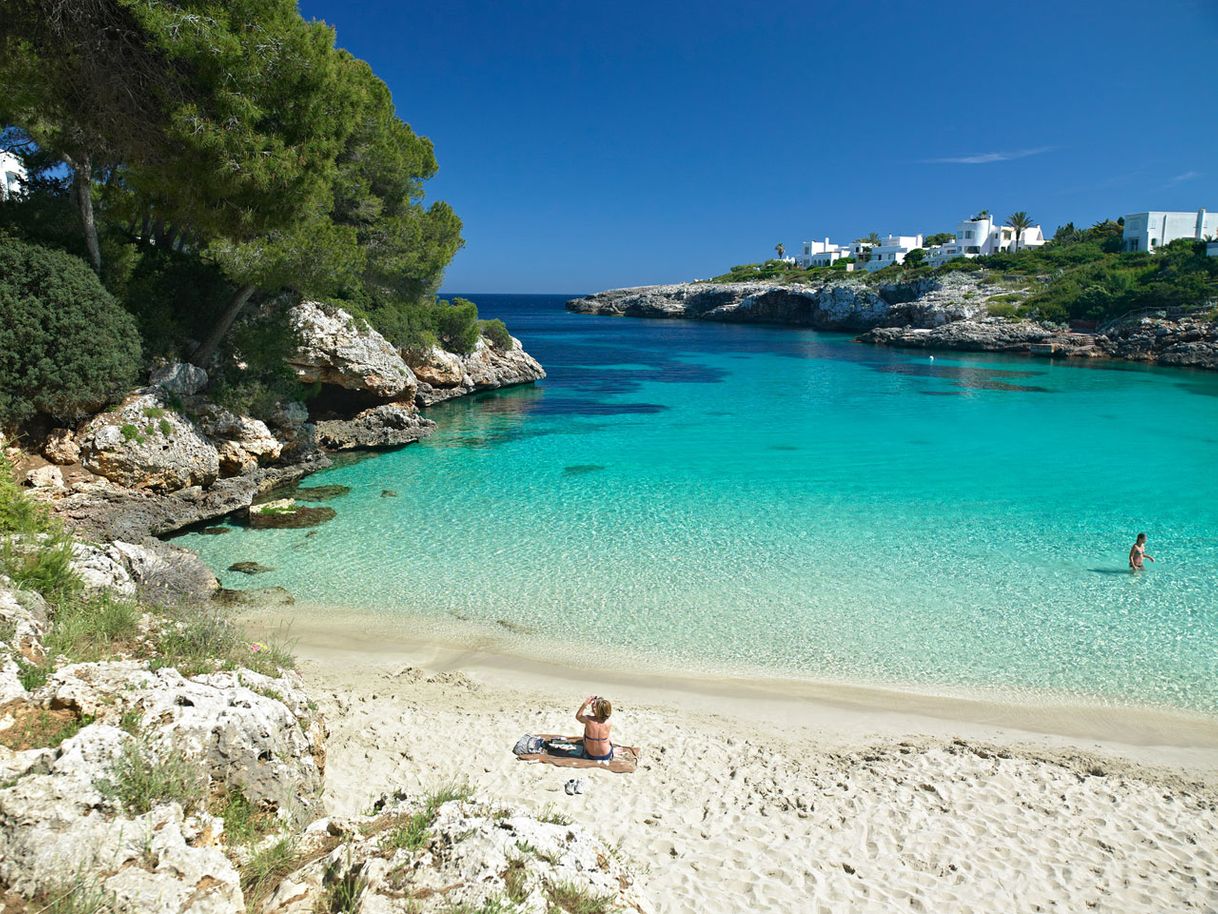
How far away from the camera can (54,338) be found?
41.8 ft

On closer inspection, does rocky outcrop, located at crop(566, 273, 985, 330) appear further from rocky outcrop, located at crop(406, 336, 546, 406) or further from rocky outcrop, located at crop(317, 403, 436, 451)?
rocky outcrop, located at crop(317, 403, 436, 451)

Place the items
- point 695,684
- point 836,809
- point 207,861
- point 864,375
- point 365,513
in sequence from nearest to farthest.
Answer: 1. point 207,861
2. point 836,809
3. point 695,684
4. point 365,513
5. point 864,375

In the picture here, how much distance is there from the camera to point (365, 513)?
50.5 ft

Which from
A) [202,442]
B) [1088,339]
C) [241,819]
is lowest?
[241,819]

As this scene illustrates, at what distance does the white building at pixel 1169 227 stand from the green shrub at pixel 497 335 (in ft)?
236

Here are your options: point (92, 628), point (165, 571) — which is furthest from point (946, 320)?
point (92, 628)

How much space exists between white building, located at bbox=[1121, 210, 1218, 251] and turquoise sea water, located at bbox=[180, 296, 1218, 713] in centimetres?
5919

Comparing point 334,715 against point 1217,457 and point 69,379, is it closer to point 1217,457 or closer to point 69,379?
point 69,379

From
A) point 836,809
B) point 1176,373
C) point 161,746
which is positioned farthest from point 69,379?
point 1176,373

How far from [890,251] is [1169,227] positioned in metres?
41.4

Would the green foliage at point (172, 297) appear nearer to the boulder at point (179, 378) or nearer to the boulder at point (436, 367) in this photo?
the boulder at point (179, 378)

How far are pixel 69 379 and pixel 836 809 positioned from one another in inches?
571

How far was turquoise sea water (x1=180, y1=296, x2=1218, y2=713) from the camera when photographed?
1008 cm

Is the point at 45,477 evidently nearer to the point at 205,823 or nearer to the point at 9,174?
the point at 205,823
